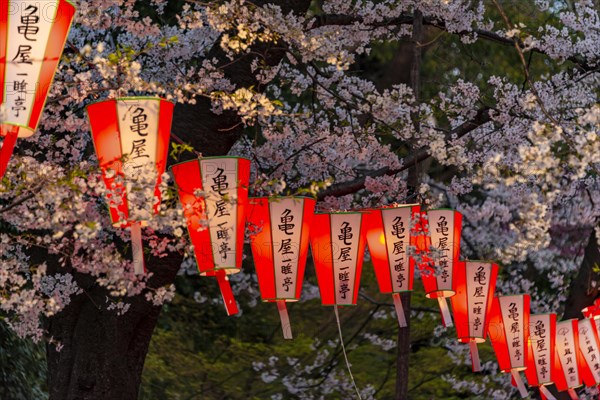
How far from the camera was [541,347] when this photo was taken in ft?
42.5

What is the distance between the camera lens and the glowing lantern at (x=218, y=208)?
790 cm

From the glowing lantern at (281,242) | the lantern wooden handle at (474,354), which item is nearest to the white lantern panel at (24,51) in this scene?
the glowing lantern at (281,242)

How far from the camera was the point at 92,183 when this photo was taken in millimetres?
6457

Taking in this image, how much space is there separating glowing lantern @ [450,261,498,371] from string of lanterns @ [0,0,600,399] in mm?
10

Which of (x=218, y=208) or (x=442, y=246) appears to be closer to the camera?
(x=218, y=208)

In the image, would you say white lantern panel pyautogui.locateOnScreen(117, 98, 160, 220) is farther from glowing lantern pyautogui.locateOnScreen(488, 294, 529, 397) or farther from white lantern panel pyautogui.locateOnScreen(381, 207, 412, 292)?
glowing lantern pyautogui.locateOnScreen(488, 294, 529, 397)

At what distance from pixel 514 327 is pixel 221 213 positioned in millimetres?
5289

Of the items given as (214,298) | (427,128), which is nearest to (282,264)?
(427,128)

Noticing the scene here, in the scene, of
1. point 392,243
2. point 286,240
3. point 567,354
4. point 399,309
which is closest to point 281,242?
point 286,240

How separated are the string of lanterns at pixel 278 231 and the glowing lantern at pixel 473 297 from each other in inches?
0.4

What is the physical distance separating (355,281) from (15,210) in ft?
9.94

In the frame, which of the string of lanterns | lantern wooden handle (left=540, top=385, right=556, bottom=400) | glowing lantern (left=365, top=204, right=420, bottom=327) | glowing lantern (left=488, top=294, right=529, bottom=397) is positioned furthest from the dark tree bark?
lantern wooden handle (left=540, top=385, right=556, bottom=400)

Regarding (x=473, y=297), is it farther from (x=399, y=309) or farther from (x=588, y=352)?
(x=588, y=352)

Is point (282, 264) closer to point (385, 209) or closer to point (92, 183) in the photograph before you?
point (385, 209)
